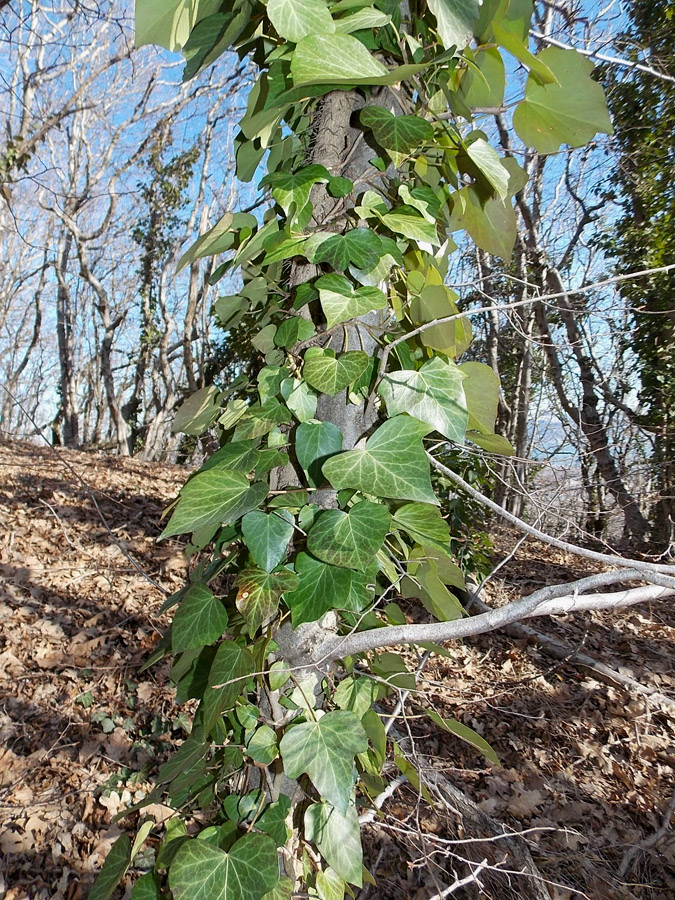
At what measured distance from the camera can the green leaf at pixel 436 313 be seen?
27.9 inches

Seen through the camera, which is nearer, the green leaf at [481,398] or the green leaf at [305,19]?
the green leaf at [305,19]

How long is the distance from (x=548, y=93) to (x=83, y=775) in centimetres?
254

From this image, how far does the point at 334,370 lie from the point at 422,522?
218mm

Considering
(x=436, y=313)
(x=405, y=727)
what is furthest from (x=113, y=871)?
(x=405, y=727)

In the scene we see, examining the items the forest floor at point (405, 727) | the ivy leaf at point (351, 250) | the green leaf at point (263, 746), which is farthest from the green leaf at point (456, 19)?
the forest floor at point (405, 727)

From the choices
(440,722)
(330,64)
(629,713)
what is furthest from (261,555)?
(629,713)

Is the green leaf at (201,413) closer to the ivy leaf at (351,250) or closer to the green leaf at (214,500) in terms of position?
the green leaf at (214,500)

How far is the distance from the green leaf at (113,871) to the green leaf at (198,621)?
317 mm

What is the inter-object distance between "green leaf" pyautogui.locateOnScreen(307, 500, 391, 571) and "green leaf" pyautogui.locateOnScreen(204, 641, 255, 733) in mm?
154

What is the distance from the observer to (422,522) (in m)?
0.67

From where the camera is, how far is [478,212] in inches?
30.4

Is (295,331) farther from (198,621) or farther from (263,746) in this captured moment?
(263,746)

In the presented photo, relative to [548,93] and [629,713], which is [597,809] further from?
[548,93]

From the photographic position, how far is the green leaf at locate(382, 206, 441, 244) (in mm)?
664
